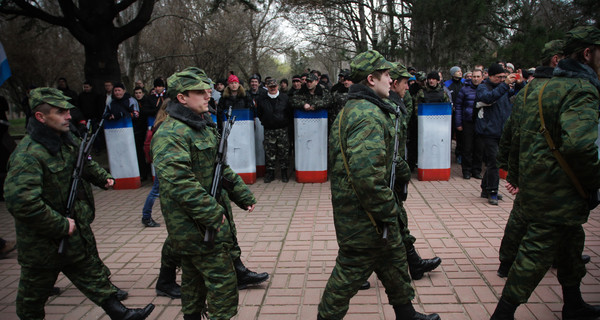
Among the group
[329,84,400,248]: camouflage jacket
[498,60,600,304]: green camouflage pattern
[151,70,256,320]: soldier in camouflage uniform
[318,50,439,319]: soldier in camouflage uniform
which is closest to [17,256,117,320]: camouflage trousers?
[151,70,256,320]: soldier in camouflage uniform

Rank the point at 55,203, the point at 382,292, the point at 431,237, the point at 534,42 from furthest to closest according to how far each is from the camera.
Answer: the point at 534,42 < the point at 431,237 < the point at 382,292 < the point at 55,203

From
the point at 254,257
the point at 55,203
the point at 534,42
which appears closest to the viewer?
the point at 55,203

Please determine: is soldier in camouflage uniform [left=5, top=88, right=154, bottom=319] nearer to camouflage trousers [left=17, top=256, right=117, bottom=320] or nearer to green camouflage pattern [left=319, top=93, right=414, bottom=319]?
camouflage trousers [left=17, top=256, right=117, bottom=320]

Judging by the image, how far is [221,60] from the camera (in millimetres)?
22859

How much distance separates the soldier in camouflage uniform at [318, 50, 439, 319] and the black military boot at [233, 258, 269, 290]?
1201mm

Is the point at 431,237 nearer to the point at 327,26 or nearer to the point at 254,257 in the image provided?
the point at 254,257

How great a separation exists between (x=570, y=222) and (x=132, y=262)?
4251mm

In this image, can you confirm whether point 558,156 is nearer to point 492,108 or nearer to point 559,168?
point 559,168

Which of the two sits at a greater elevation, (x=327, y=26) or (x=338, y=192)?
(x=327, y=26)

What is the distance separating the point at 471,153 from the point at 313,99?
3.33 m

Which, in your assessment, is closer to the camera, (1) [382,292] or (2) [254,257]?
(1) [382,292]

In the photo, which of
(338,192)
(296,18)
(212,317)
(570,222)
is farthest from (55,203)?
(296,18)

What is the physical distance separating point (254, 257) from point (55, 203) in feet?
7.08

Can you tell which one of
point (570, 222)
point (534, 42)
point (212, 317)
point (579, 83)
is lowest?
point (212, 317)
